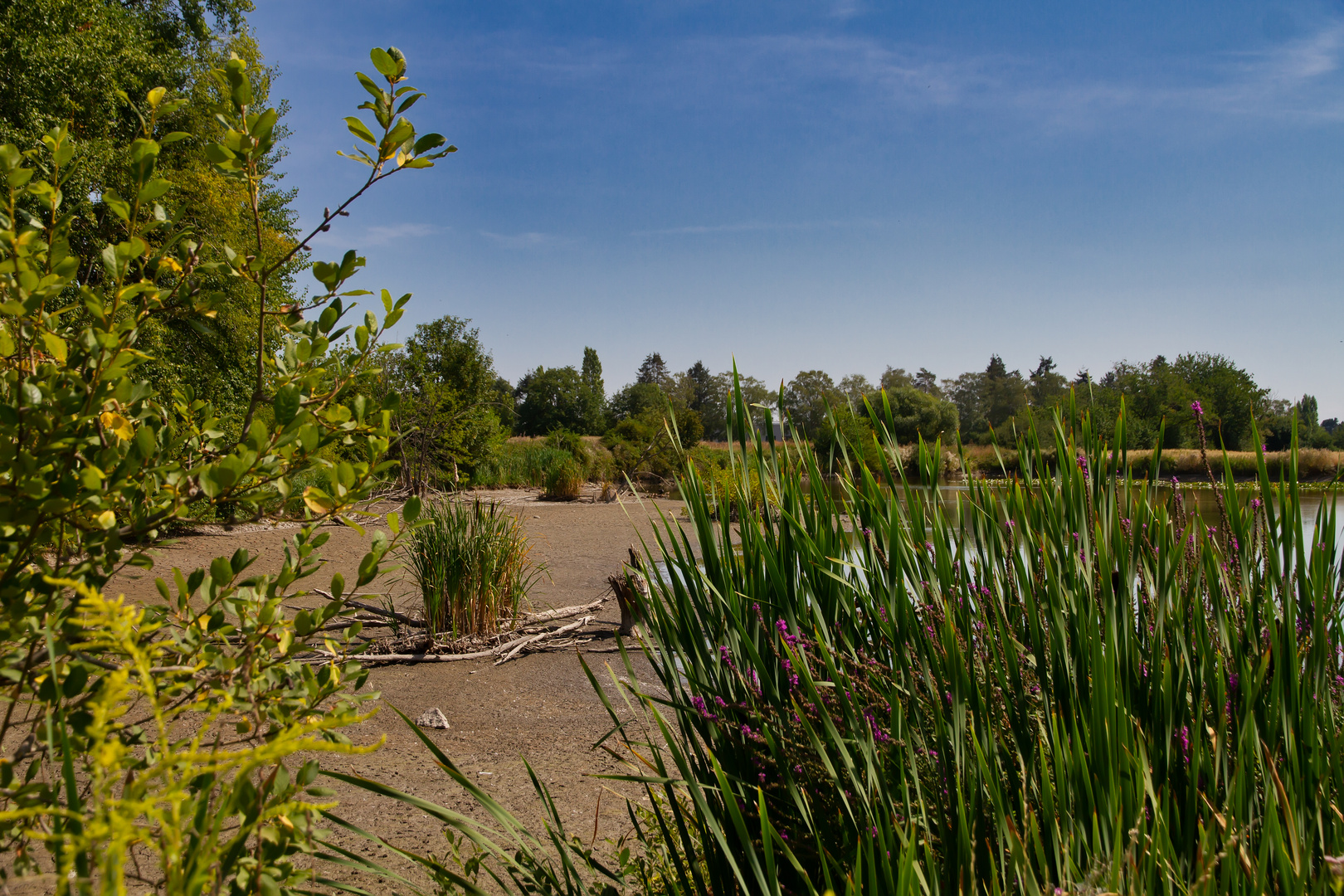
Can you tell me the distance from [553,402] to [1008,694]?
58.0 meters

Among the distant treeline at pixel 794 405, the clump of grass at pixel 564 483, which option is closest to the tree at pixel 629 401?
the distant treeline at pixel 794 405

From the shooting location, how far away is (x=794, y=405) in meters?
51.3

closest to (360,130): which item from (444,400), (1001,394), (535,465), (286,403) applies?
(286,403)

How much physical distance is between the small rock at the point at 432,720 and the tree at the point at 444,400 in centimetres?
866

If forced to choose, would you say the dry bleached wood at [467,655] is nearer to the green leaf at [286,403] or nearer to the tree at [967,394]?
the green leaf at [286,403]

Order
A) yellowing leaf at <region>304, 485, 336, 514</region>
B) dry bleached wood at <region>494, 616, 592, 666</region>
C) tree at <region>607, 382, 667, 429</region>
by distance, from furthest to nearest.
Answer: tree at <region>607, 382, 667, 429</region> < dry bleached wood at <region>494, 616, 592, 666</region> < yellowing leaf at <region>304, 485, 336, 514</region>

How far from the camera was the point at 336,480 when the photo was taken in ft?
4.03

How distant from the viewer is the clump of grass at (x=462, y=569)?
5.13 m

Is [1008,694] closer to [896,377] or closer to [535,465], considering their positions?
[535,465]

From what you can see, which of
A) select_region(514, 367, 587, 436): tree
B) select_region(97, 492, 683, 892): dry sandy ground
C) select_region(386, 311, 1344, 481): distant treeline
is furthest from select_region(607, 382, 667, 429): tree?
select_region(97, 492, 683, 892): dry sandy ground

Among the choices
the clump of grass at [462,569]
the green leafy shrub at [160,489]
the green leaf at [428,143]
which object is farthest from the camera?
the clump of grass at [462,569]

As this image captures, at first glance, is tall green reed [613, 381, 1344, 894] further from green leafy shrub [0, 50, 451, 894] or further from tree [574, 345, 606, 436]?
tree [574, 345, 606, 436]

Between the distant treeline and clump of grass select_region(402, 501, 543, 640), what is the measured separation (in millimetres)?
595

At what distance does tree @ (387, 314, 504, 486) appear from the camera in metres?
14.4
